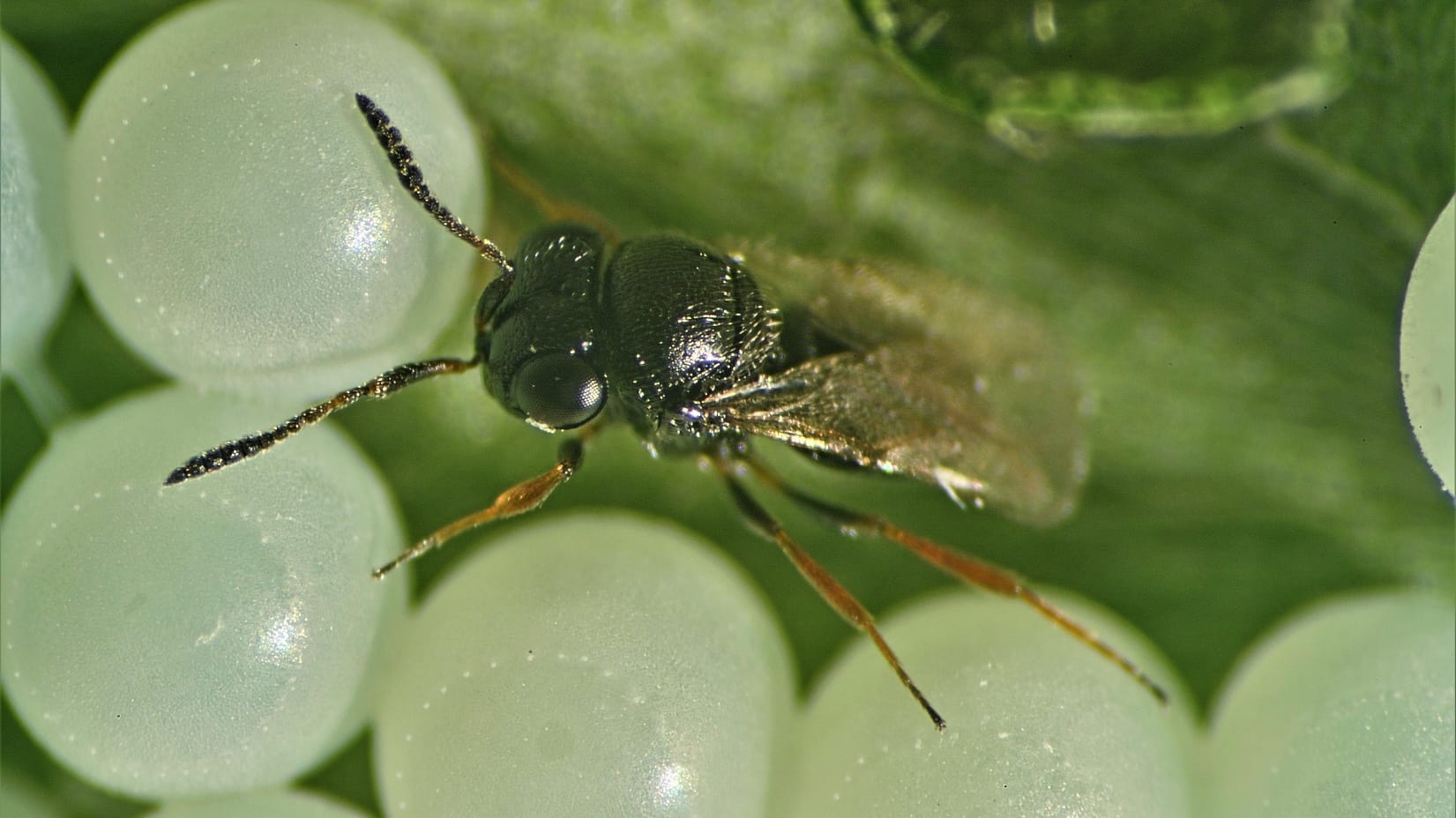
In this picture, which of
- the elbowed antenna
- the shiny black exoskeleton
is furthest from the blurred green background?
the elbowed antenna

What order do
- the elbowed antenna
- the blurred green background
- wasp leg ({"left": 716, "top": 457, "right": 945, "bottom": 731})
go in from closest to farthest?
the elbowed antenna, wasp leg ({"left": 716, "top": 457, "right": 945, "bottom": 731}), the blurred green background

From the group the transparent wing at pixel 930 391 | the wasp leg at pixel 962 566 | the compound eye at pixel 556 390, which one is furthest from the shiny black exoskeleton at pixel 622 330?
the wasp leg at pixel 962 566

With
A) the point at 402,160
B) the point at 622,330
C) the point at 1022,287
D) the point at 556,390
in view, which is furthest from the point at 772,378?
the point at 402,160

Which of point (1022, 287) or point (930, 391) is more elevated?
point (1022, 287)

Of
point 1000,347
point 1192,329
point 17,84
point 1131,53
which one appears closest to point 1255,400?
point 1192,329

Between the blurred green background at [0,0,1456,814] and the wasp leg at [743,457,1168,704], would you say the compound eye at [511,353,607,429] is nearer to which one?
the blurred green background at [0,0,1456,814]

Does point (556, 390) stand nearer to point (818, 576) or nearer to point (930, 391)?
point (818, 576)

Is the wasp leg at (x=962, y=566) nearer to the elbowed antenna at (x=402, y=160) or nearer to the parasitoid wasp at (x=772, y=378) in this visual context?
the parasitoid wasp at (x=772, y=378)
